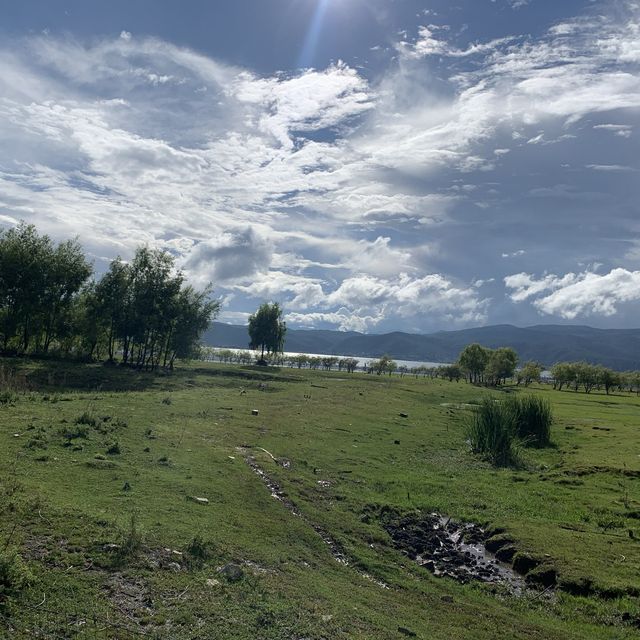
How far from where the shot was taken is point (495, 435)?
36469 millimetres

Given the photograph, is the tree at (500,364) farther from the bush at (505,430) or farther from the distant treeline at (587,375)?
the bush at (505,430)

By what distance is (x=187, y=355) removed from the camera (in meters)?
85.8

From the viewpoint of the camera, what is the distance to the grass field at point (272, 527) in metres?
10.3

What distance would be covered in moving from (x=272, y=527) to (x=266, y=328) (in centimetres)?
10817

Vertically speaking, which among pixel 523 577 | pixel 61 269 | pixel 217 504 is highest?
pixel 61 269

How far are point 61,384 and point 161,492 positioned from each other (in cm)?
3627

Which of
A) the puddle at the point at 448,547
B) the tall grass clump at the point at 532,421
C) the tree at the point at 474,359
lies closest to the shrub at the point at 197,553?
the puddle at the point at 448,547

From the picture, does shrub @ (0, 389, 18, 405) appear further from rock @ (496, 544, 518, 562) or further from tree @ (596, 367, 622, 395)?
tree @ (596, 367, 622, 395)

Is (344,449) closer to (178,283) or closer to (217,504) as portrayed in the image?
(217,504)

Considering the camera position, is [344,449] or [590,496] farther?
[344,449]

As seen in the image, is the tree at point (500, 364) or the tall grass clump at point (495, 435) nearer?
the tall grass clump at point (495, 435)

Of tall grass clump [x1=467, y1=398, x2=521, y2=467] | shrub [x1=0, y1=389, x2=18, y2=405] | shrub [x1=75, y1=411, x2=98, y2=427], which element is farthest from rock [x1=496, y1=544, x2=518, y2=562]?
shrub [x1=0, y1=389, x2=18, y2=405]

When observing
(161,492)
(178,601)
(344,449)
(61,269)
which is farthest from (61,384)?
(178,601)

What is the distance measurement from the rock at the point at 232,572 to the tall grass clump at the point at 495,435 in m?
27.0
